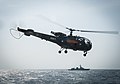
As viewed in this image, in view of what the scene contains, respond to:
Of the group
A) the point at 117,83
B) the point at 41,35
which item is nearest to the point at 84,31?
the point at 41,35

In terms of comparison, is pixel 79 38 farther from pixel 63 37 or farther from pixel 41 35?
pixel 41 35

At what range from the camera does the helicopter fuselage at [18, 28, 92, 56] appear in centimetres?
5772

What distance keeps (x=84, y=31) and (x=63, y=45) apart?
225 inches

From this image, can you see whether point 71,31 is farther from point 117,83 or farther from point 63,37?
point 117,83

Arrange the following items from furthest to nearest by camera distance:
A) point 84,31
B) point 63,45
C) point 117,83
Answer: point 117,83 → point 63,45 → point 84,31

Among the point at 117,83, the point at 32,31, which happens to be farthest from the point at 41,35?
the point at 117,83

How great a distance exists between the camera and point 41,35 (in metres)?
59.6

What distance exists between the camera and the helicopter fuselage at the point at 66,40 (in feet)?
189

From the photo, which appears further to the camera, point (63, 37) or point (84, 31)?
point (63, 37)

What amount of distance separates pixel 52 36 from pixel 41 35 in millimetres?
2137

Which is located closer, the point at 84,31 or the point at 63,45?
the point at 84,31

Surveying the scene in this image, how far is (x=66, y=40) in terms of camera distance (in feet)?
192

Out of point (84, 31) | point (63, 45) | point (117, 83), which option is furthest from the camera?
point (117, 83)

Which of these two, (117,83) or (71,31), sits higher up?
(71,31)
